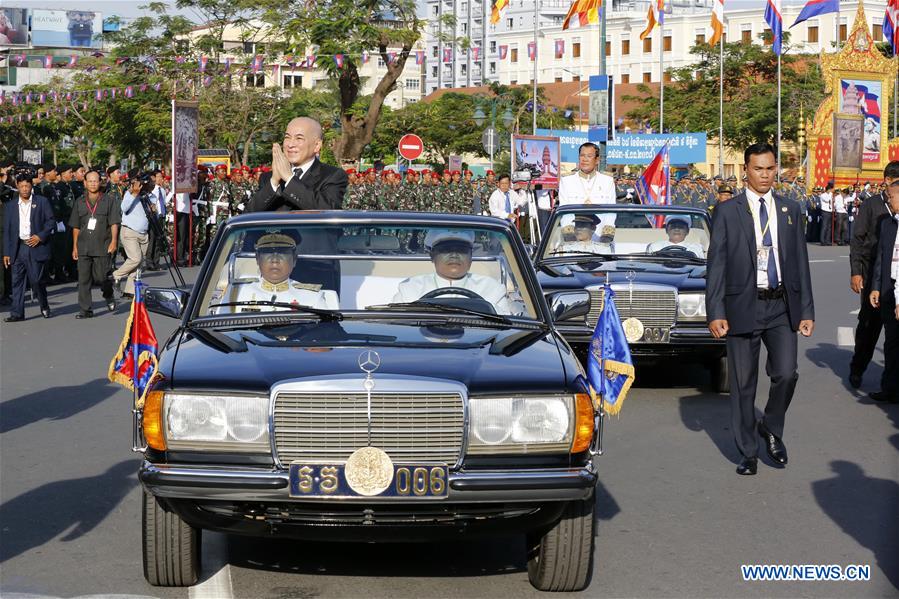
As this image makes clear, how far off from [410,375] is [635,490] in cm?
302

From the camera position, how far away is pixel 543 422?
212 inches

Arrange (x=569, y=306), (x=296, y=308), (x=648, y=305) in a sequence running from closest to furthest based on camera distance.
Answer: (x=296, y=308) → (x=569, y=306) → (x=648, y=305)

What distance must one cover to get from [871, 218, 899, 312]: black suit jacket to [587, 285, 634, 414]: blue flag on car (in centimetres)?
487

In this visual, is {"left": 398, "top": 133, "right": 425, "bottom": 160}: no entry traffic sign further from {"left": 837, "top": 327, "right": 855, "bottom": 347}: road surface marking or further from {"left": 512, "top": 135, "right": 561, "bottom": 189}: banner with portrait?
{"left": 837, "top": 327, "right": 855, "bottom": 347}: road surface marking

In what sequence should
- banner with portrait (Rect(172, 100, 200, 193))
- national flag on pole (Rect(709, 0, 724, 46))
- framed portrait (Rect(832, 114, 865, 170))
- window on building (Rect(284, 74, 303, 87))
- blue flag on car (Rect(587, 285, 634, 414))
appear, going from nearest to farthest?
1. blue flag on car (Rect(587, 285, 634, 414))
2. banner with portrait (Rect(172, 100, 200, 193))
3. national flag on pole (Rect(709, 0, 724, 46))
4. framed portrait (Rect(832, 114, 865, 170))
5. window on building (Rect(284, 74, 303, 87))

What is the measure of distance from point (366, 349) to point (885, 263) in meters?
7.07

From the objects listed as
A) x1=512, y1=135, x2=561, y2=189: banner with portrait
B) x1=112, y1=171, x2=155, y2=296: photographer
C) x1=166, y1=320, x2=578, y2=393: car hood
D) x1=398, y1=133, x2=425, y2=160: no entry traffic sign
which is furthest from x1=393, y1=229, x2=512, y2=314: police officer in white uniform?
x1=398, y1=133, x2=425, y2=160: no entry traffic sign

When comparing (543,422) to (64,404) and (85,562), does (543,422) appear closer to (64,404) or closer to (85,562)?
(85,562)

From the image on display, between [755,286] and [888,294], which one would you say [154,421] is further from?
[888,294]

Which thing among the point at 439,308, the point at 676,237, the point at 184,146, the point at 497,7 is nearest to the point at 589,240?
the point at 676,237

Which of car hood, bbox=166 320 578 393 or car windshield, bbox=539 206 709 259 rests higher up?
car windshield, bbox=539 206 709 259

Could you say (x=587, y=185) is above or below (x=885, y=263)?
above

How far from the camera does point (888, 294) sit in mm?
11617

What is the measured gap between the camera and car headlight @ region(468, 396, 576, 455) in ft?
17.4
